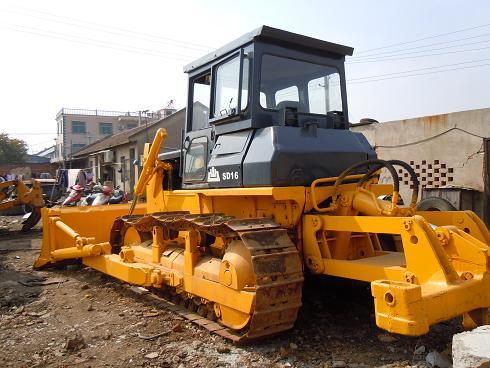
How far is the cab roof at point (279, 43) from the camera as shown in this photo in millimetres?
4473

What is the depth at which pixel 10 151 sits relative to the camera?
51.4 metres

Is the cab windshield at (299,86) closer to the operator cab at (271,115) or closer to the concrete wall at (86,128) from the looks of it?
the operator cab at (271,115)

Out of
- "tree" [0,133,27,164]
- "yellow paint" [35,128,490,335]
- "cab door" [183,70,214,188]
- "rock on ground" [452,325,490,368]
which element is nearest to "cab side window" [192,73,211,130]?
"cab door" [183,70,214,188]

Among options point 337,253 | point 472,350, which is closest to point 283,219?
point 337,253

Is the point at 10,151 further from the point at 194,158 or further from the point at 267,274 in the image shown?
the point at 267,274

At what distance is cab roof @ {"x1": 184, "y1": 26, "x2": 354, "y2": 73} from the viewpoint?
176 inches

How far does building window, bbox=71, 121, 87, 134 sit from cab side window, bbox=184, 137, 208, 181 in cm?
5322

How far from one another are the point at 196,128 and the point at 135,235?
1.93 metres

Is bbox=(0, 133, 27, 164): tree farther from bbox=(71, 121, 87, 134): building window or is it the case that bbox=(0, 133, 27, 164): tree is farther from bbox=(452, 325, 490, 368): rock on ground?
bbox=(452, 325, 490, 368): rock on ground

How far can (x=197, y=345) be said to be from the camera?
403 cm

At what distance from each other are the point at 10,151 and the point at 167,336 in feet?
176

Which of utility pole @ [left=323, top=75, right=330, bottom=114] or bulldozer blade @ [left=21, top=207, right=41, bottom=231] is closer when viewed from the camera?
utility pole @ [left=323, top=75, right=330, bottom=114]

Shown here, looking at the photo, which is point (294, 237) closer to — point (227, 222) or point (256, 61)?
point (227, 222)

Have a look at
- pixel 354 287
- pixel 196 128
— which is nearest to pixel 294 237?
pixel 354 287
